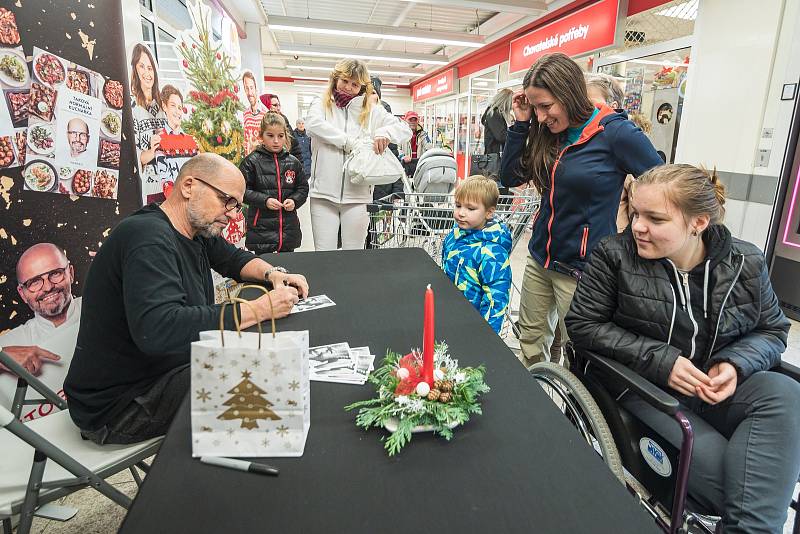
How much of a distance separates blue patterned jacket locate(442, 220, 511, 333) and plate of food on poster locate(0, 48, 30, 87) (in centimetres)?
181

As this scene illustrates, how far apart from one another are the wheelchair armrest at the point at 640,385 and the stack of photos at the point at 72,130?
2131 mm

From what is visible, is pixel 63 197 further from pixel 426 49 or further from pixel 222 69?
pixel 426 49

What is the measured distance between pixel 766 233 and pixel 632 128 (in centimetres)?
310

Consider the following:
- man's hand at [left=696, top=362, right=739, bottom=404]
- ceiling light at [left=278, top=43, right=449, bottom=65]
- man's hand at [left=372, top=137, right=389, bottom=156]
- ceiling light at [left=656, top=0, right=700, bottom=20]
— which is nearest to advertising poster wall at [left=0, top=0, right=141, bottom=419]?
man's hand at [left=372, top=137, right=389, bottom=156]

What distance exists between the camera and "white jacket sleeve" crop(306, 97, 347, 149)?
3.10 m

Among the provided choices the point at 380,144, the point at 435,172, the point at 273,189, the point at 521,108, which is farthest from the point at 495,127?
the point at 521,108

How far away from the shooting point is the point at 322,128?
3.10 meters

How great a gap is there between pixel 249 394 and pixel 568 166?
5.04 feet

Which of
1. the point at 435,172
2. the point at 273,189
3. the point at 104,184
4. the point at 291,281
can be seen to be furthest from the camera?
the point at 435,172

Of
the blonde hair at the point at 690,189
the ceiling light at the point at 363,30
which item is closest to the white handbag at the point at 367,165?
the blonde hair at the point at 690,189

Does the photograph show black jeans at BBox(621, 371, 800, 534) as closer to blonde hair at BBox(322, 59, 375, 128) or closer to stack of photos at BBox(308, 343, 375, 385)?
stack of photos at BBox(308, 343, 375, 385)

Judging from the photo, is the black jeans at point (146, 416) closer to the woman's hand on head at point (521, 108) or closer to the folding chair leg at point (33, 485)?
the folding chair leg at point (33, 485)

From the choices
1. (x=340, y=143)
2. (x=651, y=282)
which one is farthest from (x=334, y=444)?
(x=340, y=143)

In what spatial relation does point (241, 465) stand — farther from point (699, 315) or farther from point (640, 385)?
point (699, 315)
